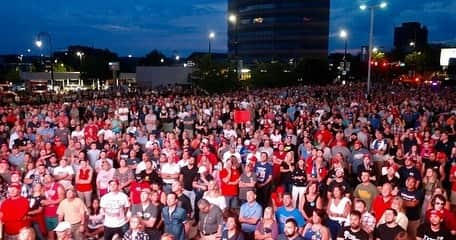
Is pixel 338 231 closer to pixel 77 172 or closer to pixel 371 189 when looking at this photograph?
pixel 371 189

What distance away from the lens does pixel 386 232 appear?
21.6 ft

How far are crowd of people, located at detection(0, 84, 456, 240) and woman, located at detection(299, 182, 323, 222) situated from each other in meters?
0.02

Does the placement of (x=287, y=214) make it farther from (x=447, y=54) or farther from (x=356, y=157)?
(x=447, y=54)

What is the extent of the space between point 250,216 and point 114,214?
2257mm

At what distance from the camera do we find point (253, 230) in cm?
783

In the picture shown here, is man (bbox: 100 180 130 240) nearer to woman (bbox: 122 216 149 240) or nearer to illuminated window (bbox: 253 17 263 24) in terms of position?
woman (bbox: 122 216 149 240)

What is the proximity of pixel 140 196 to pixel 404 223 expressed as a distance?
4.32 meters

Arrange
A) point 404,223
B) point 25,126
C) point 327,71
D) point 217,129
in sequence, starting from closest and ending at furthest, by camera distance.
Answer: point 404,223, point 25,126, point 217,129, point 327,71

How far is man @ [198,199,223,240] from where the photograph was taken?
301 inches

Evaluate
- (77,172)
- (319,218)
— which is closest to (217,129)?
(77,172)

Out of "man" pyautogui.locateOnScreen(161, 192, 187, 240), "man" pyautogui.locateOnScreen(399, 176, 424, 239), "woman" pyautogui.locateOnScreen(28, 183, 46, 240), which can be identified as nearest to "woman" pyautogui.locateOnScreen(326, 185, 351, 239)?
"man" pyautogui.locateOnScreen(399, 176, 424, 239)

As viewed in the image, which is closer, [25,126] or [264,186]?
Result: [264,186]

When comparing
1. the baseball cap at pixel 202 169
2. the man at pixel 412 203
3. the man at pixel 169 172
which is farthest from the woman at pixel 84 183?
the man at pixel 412 203

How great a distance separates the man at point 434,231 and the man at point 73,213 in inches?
209
